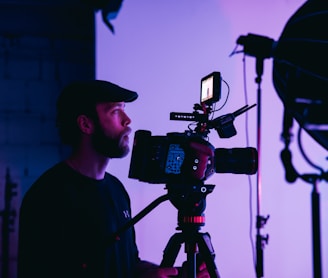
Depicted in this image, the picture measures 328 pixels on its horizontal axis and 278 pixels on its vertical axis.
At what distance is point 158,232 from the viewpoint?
2086 mm

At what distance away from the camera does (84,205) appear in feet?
4.38

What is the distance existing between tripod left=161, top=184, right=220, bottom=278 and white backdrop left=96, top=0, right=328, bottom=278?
2.40ft

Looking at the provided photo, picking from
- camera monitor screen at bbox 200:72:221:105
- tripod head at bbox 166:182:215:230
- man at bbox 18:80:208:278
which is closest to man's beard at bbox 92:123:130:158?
man at bbox 18:80:208:278

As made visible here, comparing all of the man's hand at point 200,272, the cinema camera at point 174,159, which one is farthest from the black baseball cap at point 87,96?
the man's hand at point 200,272

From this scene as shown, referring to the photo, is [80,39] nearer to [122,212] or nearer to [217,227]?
[217,227]

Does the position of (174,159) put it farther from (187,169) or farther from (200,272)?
(200,272)

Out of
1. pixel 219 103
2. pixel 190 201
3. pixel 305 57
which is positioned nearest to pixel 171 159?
pixel 190 201

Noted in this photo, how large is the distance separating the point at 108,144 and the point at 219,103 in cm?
89

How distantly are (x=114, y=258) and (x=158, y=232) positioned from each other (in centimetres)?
76

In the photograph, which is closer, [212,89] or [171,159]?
[171,159]

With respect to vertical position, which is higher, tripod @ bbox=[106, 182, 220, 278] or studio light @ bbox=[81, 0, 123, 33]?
studio light @ bbox=[81, 0, 123, 33]

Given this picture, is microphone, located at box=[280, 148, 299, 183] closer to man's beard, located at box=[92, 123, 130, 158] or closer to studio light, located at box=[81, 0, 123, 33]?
man's beard, located at box=[92, 123, 130, 158]

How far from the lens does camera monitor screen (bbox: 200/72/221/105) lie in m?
1.45

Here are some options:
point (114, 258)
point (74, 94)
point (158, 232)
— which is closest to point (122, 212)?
point (114, 258)
